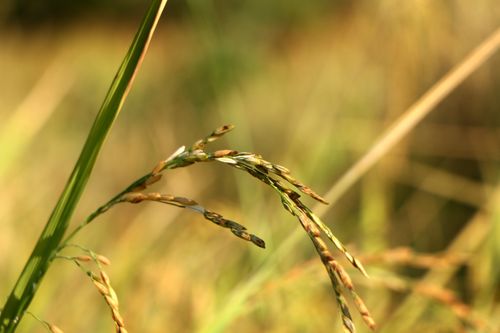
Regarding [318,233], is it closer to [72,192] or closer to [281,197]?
[281,197]

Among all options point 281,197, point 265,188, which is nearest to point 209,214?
point 281,197

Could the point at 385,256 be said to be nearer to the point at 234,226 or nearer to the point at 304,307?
the point at 234,226

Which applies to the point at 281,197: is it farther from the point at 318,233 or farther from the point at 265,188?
the point at 265,188

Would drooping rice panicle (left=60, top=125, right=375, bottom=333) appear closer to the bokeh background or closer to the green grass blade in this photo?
the green grass blade

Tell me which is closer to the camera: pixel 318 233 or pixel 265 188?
pixel 318 233

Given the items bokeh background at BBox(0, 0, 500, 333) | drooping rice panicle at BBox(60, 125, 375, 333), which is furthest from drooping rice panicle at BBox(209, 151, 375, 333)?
bokeh background at BBox(0, 0, 500, 333)

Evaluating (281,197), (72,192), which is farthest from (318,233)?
(72,192)

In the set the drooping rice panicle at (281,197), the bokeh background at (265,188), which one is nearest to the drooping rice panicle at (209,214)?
the drooping rice panicle at (281,197)
